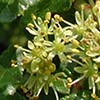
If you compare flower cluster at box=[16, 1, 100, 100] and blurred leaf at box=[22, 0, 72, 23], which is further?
blurred leaf at box=[22, 0, 72, 23]

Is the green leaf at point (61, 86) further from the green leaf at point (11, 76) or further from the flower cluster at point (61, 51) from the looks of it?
the green leaf at point (11, 76)

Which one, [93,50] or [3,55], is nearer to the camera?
[93,50]

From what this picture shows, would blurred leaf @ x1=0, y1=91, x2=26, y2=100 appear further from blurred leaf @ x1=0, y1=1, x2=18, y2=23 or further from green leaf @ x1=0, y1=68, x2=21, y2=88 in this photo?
blurred leaf @ x1=0, y1=1, x2=18, y2=23

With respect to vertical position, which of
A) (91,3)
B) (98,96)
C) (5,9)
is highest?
(5,9)

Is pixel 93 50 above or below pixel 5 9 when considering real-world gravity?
below

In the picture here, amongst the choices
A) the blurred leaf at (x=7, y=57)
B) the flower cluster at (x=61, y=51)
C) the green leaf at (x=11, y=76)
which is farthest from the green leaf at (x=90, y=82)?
the blurred leaf at (x=7, y=57)

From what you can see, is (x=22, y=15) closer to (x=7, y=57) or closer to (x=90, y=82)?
(x=7, y=57)

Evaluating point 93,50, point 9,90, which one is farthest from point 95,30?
point 9,90

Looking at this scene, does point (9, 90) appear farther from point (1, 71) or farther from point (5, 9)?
point (5, 9)

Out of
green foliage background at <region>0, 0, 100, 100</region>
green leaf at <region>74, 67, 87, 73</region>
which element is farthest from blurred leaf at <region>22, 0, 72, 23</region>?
green leaf at <region>74, 67, 87, 73</region>
